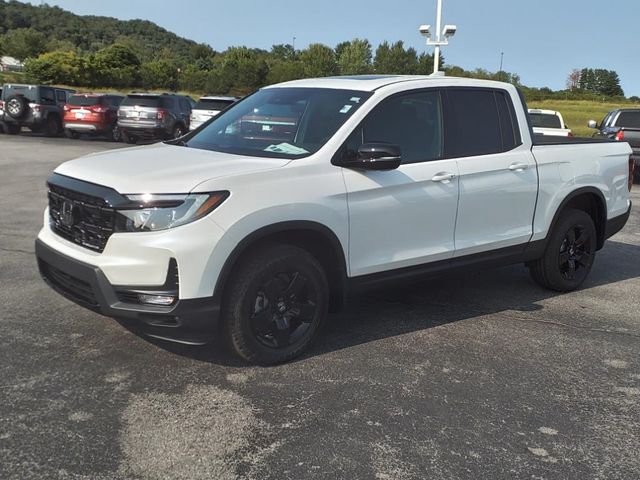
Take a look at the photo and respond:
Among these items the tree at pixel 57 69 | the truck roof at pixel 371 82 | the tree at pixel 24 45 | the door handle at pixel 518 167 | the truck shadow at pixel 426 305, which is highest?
the tree at pixel 24 45

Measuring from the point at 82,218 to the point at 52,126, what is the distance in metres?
21.0

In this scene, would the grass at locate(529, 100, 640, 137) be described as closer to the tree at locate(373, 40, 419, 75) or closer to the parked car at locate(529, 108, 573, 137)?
the parked car at locate(529, 108, 573, 137)

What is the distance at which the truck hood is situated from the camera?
3500mm

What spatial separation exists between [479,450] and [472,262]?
6.61 ft

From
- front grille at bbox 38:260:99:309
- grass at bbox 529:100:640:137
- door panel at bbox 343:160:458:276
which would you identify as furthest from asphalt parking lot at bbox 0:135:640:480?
grass at bbox 529:100:640:137

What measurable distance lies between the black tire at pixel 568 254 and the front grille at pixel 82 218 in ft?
12.2

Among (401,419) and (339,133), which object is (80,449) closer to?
(401,419)

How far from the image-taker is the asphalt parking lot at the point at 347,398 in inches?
114

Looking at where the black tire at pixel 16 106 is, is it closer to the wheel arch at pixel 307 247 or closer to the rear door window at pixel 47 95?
the rear door window at pixel 47 95

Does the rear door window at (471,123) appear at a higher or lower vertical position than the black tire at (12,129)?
higher

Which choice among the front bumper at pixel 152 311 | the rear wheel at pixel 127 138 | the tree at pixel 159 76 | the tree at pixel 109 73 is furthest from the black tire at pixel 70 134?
the tree at pixel 159 76

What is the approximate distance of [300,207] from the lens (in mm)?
3775

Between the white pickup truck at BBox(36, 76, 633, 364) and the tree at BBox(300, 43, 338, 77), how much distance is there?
93512 millimetres

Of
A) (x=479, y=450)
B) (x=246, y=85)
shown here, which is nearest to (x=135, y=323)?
(x=479, y=450)
